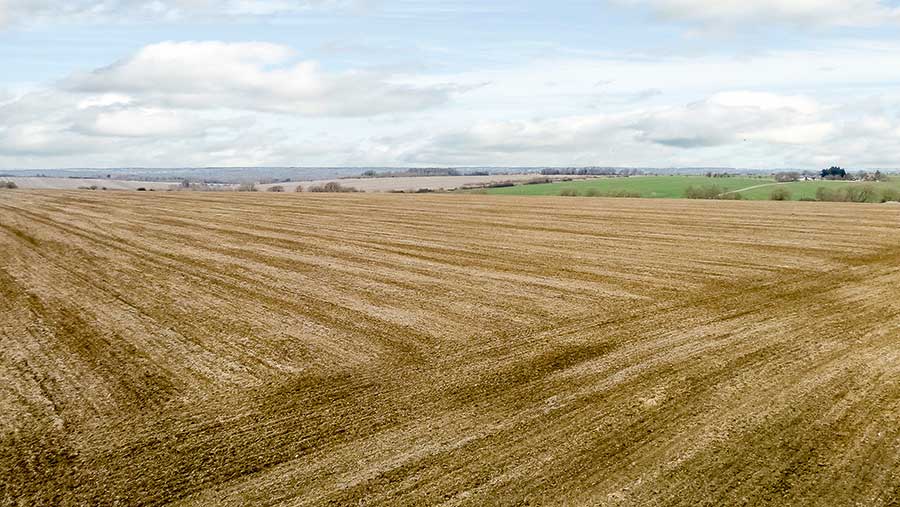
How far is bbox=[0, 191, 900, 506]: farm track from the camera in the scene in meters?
6.52

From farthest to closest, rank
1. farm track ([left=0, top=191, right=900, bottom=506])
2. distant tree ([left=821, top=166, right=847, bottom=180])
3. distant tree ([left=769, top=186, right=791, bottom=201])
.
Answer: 1. distant tree ([left=821, top=166, right=847, bottom=180])
2. distant tree ([left=769, top=186, right=791, bottom=201])
3. farm track ([left=0, top=191, right=900, bottom=506])

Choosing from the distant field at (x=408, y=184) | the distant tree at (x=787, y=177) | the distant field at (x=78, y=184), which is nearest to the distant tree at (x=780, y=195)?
the distant tree at (x=787, y=177)

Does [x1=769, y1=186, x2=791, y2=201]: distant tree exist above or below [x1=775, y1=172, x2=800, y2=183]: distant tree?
below

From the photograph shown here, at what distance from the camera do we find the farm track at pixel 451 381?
21.4ft

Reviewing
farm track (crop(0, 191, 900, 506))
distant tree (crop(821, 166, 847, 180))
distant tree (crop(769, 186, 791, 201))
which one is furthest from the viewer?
distant tree (crop(821, 166, 847, 180))

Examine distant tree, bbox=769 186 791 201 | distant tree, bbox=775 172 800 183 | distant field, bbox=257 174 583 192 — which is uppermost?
distant tree, bbox=775 172 800 183

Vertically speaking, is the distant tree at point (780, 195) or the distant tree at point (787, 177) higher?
the distant tree at point (787, 177)

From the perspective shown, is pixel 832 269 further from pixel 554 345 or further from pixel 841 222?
pixel 841 222

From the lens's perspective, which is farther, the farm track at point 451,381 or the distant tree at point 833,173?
the distant tree at point 833,173

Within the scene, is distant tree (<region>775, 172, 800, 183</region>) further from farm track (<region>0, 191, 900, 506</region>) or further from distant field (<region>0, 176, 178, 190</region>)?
distant field (<region>0, 176, 178, 190</region>)

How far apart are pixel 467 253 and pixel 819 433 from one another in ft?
48.4

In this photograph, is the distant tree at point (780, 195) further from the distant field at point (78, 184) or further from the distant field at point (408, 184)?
the distant field at point (78, 184)

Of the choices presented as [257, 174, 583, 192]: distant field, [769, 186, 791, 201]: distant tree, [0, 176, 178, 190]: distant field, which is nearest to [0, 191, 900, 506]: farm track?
[769, 186, 791, 201]: distant tree

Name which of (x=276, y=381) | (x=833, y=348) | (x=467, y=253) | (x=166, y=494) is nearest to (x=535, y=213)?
(x=467, y=253)
